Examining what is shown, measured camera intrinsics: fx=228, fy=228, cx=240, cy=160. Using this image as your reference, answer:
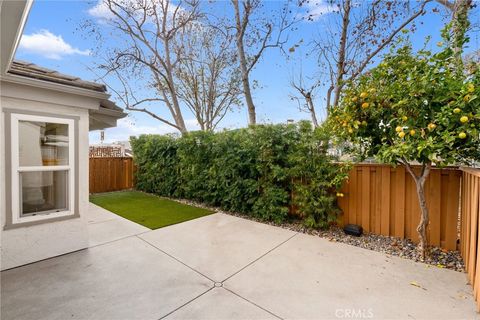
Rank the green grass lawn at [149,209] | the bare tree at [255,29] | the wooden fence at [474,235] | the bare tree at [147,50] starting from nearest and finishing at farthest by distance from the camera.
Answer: the wooden fence at [474,235] < the green grass lawn at [149,209] < the bare tree at [255,29] < the bare tree at [147,50]

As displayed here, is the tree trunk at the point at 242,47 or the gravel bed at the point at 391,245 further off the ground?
the tree trunk at the point at 242,47

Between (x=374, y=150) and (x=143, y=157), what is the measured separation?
26.5 feet

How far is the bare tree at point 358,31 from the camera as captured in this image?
6889 millimetres

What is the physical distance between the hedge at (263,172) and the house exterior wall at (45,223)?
3198mm

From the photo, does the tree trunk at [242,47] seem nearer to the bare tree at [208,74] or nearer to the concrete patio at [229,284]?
the bare tree at [208,74]

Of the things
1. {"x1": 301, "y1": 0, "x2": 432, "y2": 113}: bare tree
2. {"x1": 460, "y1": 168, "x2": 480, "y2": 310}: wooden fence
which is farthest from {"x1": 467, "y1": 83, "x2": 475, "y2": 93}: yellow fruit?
{"x1": 301, "y1": 0, "x2": 432, "y2": 113}: bare tree

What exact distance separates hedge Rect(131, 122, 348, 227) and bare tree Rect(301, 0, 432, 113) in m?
2.55

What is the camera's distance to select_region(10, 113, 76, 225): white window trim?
3096 mm

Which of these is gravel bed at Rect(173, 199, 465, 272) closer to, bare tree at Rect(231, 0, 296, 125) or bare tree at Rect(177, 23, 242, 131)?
bare tree at Rect(231, 0, 296, 125)

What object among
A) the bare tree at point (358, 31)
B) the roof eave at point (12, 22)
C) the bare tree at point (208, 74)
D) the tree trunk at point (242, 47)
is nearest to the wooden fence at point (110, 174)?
the bare tree at point (208, 74)

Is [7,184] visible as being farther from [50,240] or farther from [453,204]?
[453,204]

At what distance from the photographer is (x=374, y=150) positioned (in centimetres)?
386

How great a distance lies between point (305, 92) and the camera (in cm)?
835

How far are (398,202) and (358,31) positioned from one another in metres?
5.75
